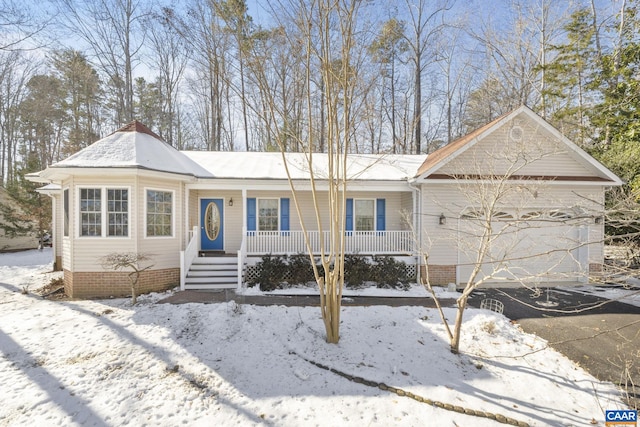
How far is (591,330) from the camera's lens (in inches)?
232

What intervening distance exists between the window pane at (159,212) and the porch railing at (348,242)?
2.40 meters

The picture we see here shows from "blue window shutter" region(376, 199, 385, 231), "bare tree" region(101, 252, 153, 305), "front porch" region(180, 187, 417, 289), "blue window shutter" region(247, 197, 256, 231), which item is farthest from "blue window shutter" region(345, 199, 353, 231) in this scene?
"bare tree" region(101, 252, 153, 305)

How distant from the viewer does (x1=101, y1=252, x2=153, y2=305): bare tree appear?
6984mm

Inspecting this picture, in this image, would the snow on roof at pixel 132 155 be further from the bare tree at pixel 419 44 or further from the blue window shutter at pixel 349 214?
the bare tree at pixel 419 44

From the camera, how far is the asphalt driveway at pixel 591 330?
4.52 metres

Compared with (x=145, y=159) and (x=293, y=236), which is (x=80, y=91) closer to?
(x=145, y=159)

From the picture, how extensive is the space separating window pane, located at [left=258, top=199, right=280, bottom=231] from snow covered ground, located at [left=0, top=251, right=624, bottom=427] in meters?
4.57

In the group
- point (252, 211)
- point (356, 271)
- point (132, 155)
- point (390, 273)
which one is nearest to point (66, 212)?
point (132, 155)

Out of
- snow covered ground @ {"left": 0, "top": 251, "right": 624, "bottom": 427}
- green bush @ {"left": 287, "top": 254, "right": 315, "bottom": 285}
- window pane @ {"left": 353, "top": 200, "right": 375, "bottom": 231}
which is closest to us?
snow covered ground @ {"left": 0, "top": 251, "right": 624, "bottom": 427}

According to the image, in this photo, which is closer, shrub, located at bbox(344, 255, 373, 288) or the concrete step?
the concrete step

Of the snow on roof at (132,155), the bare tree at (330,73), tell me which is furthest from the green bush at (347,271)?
the snow on roof at (132,155)

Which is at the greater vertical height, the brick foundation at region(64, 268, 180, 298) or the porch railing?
the porch railing

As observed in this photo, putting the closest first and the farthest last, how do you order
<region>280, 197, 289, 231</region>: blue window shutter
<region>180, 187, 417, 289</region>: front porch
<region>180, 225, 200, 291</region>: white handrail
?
<region>180, 225, 200, 291</region>: white handrail, <region>180, 187, 417, 289</region>: front porch, <region>280, 197, 289, 231</region>: blue window shutter

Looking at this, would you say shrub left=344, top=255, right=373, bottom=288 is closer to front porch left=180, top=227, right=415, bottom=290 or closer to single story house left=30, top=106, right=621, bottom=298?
front porch left=180, top=227, right=415, bottom=290
